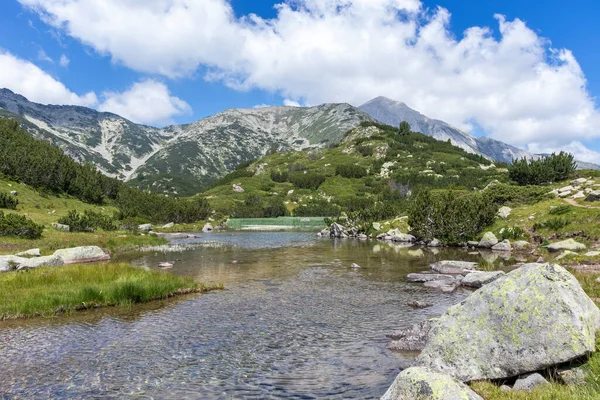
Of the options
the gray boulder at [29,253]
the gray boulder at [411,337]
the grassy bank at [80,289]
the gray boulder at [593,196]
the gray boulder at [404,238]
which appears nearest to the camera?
the gray boulder at [411,337]

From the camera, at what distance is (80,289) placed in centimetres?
2339

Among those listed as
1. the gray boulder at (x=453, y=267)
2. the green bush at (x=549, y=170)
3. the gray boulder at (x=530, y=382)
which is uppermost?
the green bush at (x=549, y=170)

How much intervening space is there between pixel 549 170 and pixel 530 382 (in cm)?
8800

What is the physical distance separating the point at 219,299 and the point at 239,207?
154408mm

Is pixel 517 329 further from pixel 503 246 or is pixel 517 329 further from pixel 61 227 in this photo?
pixel 61 227

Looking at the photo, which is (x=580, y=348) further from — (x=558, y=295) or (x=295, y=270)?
(x=295, y=270)

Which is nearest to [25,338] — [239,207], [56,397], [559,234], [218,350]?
[56,397]

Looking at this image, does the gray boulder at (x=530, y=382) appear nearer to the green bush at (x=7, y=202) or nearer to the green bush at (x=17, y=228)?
the green bush at (x=17, y=228)

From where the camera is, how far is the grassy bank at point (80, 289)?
69.7 feet

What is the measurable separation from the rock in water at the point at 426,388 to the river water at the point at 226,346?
11.9 ft

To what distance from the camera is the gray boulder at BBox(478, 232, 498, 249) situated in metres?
55.1

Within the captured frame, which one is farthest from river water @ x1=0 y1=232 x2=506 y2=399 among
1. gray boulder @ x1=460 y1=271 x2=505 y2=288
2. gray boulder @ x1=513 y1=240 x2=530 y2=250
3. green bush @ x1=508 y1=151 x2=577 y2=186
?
green bush @ x1=508 y1=151 x2=577 y2=186

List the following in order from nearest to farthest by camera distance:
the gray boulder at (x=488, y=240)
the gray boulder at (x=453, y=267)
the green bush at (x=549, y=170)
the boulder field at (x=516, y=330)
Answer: the boulder field at (x=516, y=330) < the gray boulder at (x=453, y=267) < the gray boulder at (x=488, y=240) < the green bush at (x=549, y=170)

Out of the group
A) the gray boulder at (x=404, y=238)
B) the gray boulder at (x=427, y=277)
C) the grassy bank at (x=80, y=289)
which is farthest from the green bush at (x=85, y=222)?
the gray boulder at (x=427, y=277)
